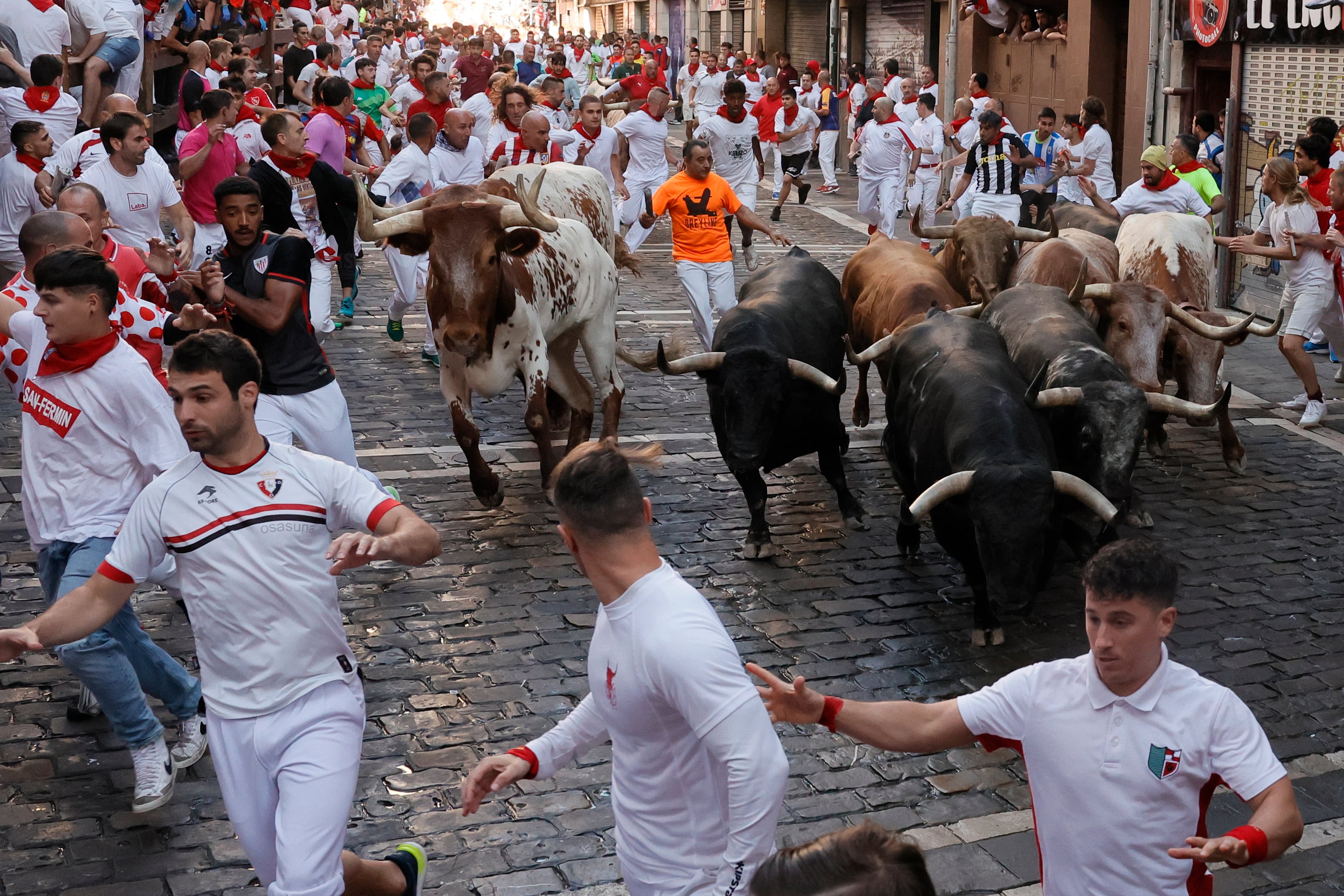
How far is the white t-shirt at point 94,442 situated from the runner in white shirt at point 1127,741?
116 inches

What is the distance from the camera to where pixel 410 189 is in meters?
12.7

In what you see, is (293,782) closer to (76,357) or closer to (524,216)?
(76,357)

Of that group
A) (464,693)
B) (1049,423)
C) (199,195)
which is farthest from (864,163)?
(464,693)

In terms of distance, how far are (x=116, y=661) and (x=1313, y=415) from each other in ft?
30.4

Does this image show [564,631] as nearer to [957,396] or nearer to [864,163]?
[957,396]

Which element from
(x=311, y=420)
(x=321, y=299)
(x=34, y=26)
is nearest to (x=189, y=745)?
(x=311, y=420)

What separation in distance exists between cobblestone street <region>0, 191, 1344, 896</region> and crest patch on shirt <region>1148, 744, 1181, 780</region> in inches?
71.7

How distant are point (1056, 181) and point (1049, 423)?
418 inches

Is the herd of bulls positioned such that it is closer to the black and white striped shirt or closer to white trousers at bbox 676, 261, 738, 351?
white trousers at bbox 676, 261, 738, 351

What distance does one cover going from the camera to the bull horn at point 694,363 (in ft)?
27.8

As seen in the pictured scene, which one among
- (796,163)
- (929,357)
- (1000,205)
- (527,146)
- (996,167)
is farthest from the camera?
(796,163)

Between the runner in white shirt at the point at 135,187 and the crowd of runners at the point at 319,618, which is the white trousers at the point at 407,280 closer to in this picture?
the crowd of runners at the point at 319,618

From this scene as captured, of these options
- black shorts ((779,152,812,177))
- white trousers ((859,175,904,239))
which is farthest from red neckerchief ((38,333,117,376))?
black shorts ((779,152,812,177))

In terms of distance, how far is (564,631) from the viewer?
727 centimetres
